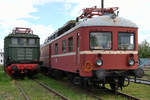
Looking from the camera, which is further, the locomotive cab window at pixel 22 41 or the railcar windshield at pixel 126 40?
the locomotive cab window at pixel 22 41

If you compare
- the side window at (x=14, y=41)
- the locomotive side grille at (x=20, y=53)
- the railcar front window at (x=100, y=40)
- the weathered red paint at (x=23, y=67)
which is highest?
the side window at (x=14, y=41)

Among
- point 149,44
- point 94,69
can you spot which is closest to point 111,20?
point 94,69

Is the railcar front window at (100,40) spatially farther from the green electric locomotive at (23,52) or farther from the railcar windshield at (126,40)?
the green electric locomotive at (23,52)

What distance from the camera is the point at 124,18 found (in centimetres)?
1095

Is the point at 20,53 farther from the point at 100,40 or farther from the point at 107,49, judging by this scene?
the point at 107,49

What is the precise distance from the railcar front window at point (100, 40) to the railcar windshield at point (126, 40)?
51 cm

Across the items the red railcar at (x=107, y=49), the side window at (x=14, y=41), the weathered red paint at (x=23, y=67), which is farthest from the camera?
the side window at (x=14, y=41)

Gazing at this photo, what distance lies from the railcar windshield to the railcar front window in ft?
1.66

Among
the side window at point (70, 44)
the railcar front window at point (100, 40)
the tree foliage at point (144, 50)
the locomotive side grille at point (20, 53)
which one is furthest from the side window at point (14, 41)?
the tree foliage at point (144, 50)

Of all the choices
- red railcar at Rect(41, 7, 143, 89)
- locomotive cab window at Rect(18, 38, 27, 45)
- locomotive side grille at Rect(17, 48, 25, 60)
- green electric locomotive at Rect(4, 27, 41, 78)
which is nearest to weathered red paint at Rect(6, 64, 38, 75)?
green electric locomotive at Rect(4, 27, 41, 78)

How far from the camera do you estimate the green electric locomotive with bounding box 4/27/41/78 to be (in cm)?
1733

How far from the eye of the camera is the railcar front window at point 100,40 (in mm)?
10344

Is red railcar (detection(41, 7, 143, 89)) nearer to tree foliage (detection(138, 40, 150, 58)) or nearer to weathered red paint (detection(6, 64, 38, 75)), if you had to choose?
weathered red paint (detection(6, 64, 38, 75))

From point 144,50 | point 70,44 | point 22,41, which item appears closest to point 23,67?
point 22,41
